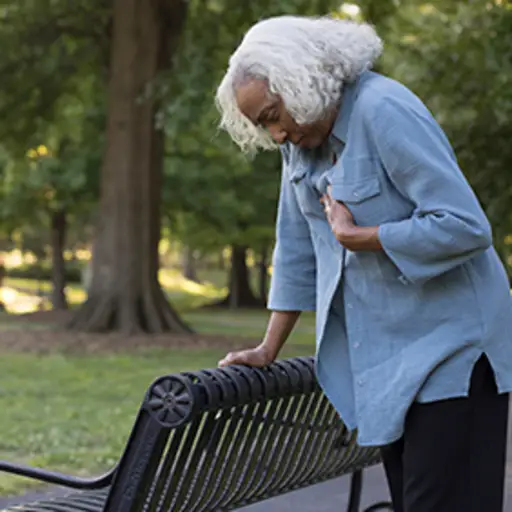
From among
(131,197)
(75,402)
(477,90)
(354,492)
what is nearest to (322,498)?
(354,492)

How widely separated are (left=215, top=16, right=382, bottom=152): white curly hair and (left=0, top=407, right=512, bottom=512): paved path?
3303mm

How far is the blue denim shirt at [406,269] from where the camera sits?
2531 millimetres

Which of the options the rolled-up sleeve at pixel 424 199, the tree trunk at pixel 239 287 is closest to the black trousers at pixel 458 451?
the rolled-up sleeve at pixel 424 199

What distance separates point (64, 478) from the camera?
3.23 m

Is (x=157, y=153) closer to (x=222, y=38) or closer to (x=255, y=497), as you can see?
(x=222, y=38)

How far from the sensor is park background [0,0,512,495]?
11.0m

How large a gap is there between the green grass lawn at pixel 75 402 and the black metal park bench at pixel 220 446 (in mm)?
2635

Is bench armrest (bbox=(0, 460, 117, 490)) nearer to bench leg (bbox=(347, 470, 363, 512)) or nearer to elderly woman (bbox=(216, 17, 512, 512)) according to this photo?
elderly woman (bbox=(216, 17, 512, 512))

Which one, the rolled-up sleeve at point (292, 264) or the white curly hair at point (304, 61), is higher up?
the white curly hair at point (304, 61)

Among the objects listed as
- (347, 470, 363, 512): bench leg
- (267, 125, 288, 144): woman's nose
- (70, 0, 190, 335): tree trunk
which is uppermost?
(267, 125, 288, 144): woman's nose

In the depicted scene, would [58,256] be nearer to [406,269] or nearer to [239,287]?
[239,287]

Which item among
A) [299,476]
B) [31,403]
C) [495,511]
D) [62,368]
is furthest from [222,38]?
[495,511]

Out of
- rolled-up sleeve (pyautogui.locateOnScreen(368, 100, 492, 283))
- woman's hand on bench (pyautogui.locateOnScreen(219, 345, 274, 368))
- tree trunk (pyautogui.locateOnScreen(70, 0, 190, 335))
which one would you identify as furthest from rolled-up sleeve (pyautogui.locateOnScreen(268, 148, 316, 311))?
tree trunk (pyautogui.locateOnScreen(70, 0, 190, 335))

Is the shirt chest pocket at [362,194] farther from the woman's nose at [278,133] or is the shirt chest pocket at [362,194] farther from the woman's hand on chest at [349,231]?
the woman's nose at [278,133]
